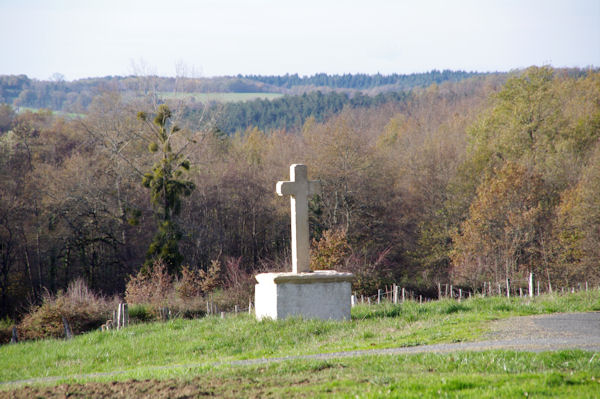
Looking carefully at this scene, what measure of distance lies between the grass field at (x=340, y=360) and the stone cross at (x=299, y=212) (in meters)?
1.62

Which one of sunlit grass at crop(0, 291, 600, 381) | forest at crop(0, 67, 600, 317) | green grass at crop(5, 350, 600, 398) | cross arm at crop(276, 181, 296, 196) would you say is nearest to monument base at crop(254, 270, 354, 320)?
sunlit grass at crop(0, 291, 600, 381)

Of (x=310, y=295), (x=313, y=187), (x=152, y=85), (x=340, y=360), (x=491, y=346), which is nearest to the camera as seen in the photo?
(x=340, y=360)

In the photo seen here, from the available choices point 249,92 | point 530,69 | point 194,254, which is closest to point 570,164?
point 530,69

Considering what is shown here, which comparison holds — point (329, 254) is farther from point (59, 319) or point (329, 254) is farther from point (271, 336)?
point (271, 336)

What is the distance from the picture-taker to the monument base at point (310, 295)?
13.0 meters

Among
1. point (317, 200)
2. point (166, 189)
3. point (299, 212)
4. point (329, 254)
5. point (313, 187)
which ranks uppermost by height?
point (313, 187)

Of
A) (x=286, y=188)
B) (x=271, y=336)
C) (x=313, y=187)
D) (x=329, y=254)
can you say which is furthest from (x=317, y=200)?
(x=271, y=336)

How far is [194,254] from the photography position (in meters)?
43.4

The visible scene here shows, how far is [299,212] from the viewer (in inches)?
565

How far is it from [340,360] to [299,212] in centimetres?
614

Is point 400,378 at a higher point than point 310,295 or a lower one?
higher

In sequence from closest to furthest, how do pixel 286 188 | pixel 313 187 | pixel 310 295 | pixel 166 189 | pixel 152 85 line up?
1. pixel 310 295
2. pixel 286 188
3. pixel 313 187
4. pixel 166 189
5. pixel 152 85

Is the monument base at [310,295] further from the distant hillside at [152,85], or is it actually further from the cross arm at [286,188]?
the distant hillside at [152,85]

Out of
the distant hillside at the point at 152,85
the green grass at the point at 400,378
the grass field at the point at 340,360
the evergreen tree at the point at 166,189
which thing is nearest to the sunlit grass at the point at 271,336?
the grass field at the point at 340,360
